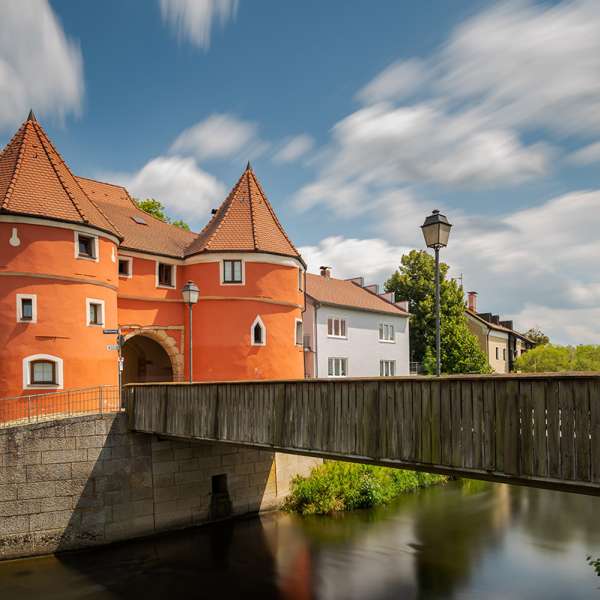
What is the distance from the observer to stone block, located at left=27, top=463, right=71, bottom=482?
1462 centimetres

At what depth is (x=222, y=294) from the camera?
22.4m

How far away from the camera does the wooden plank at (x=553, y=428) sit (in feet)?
24.1

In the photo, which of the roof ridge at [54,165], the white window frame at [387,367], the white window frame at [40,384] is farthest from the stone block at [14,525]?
the white window frame at [387,367]

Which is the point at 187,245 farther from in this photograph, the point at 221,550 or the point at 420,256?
the point at 420,256

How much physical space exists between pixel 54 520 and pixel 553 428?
1291cm

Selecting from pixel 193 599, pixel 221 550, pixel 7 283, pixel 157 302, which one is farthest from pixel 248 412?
pixel 157 302

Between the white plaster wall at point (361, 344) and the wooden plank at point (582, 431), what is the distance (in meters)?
21.9

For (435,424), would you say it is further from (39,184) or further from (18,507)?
(39,184)

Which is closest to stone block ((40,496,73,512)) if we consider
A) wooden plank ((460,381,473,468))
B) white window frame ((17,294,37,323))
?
white window frame ((17,294,37,323))

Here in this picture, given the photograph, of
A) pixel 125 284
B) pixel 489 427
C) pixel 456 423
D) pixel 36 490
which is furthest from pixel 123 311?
pixel 489 427

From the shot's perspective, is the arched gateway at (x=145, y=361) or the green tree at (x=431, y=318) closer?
the arched gateway at (x=145, y=361)

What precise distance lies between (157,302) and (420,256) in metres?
22.0

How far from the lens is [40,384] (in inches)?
683

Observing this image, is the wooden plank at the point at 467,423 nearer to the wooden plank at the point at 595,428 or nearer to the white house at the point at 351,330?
the wooden plank at the point at 595,428
